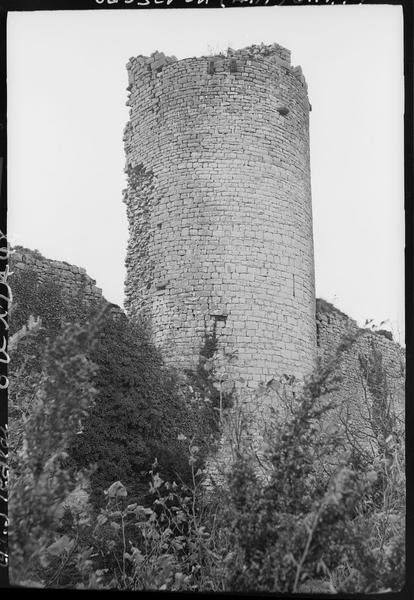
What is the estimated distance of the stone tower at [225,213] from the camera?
28.6ft

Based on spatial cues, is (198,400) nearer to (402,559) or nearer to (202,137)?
(202,137)

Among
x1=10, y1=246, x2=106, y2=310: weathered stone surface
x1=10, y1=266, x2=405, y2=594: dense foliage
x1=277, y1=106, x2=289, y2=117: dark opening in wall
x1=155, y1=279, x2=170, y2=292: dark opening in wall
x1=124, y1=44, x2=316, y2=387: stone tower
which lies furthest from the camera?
x1=277, y1=106, x2=289, y2=117: dark opening in wall

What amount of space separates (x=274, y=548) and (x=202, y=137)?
19.1ft

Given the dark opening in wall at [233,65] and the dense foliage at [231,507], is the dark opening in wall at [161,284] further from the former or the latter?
the dark opening in wall at [233,65]

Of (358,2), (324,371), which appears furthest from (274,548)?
→ (358,2)

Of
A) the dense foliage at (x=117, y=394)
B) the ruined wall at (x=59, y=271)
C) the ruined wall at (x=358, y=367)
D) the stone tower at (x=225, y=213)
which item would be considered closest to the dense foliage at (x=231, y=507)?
the dense foliage at (x=117, y=394)

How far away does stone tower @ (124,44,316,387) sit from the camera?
8.73 metres

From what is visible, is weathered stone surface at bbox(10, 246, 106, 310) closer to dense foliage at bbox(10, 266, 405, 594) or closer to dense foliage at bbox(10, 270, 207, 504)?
dense foliage at bbox(10, 270, 207, 504)

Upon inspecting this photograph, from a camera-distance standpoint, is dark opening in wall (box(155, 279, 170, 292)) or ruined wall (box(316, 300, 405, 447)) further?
ruined wall (box(316, 300, 405, 447))

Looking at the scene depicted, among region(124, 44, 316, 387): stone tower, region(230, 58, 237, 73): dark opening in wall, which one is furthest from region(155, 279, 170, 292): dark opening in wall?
region(230, 58, 237, 73): dark opening in wall

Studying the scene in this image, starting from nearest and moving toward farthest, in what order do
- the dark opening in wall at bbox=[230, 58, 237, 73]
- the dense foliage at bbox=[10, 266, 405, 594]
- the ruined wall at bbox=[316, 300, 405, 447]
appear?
the dense foliage at bbox=[10, 266, 405, 594], the dark opening in wall at bbox=[230, 58, 237, 73], the ruined wall at bbox=[316, 300, 405, 447]

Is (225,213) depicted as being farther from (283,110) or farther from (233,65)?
(233,65)

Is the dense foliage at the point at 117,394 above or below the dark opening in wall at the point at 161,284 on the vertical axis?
below

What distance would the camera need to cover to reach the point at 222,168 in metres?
9.01
